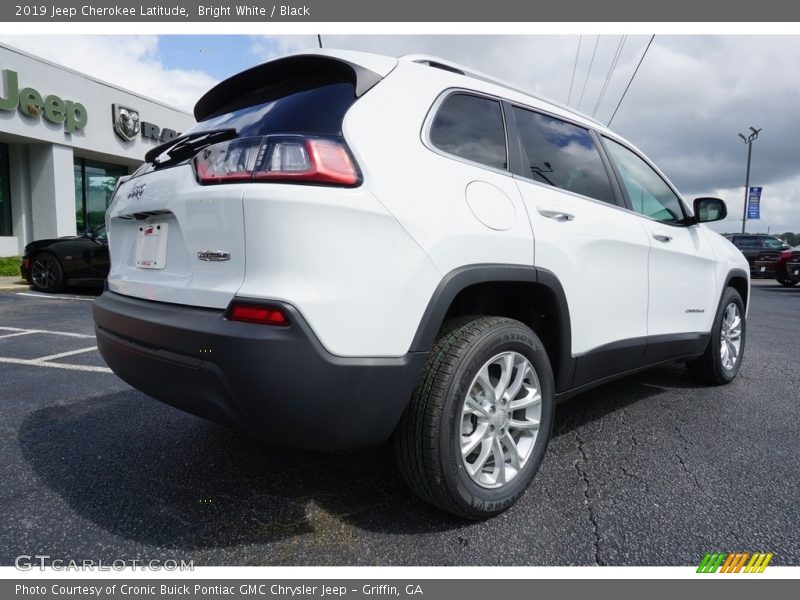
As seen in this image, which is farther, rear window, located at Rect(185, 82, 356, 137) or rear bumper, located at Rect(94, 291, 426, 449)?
rear window, located at Rect(185, 82, 356, 137)

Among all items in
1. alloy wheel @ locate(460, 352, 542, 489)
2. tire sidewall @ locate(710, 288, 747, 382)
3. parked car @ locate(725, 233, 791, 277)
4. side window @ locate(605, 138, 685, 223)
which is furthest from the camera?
parked car @ locate(725, 233, 791, 277)

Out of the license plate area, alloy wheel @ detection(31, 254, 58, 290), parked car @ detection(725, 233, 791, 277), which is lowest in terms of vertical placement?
alloy wheel @ detection(31, 254, 58, 290)

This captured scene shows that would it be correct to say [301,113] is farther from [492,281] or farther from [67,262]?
[67,262]

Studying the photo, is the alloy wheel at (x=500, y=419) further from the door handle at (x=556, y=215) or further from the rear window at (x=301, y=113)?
the rear window at (x=301, y=113)

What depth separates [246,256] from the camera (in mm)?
1663

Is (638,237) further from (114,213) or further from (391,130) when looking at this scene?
(114,213)

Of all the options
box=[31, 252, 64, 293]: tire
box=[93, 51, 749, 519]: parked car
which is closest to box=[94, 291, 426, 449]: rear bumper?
box=[93, 51, 749, 519]: parked car

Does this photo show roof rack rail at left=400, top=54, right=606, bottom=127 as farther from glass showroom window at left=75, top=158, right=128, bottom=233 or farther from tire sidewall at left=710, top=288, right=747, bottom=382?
glass showroom window at left=75, top=158, right=128, bottom=233

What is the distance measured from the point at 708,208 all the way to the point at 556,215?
1.97 m

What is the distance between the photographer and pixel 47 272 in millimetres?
9352

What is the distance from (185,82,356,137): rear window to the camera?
183 centimetres

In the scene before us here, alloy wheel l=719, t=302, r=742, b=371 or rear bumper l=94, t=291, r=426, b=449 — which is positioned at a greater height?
rear bumper l=94, t=291, r=426, b=449

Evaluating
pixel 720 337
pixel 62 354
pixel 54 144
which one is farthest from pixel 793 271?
pixel 54 144

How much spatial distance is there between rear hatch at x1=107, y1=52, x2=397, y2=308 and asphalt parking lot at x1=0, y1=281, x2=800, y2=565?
86 cm
